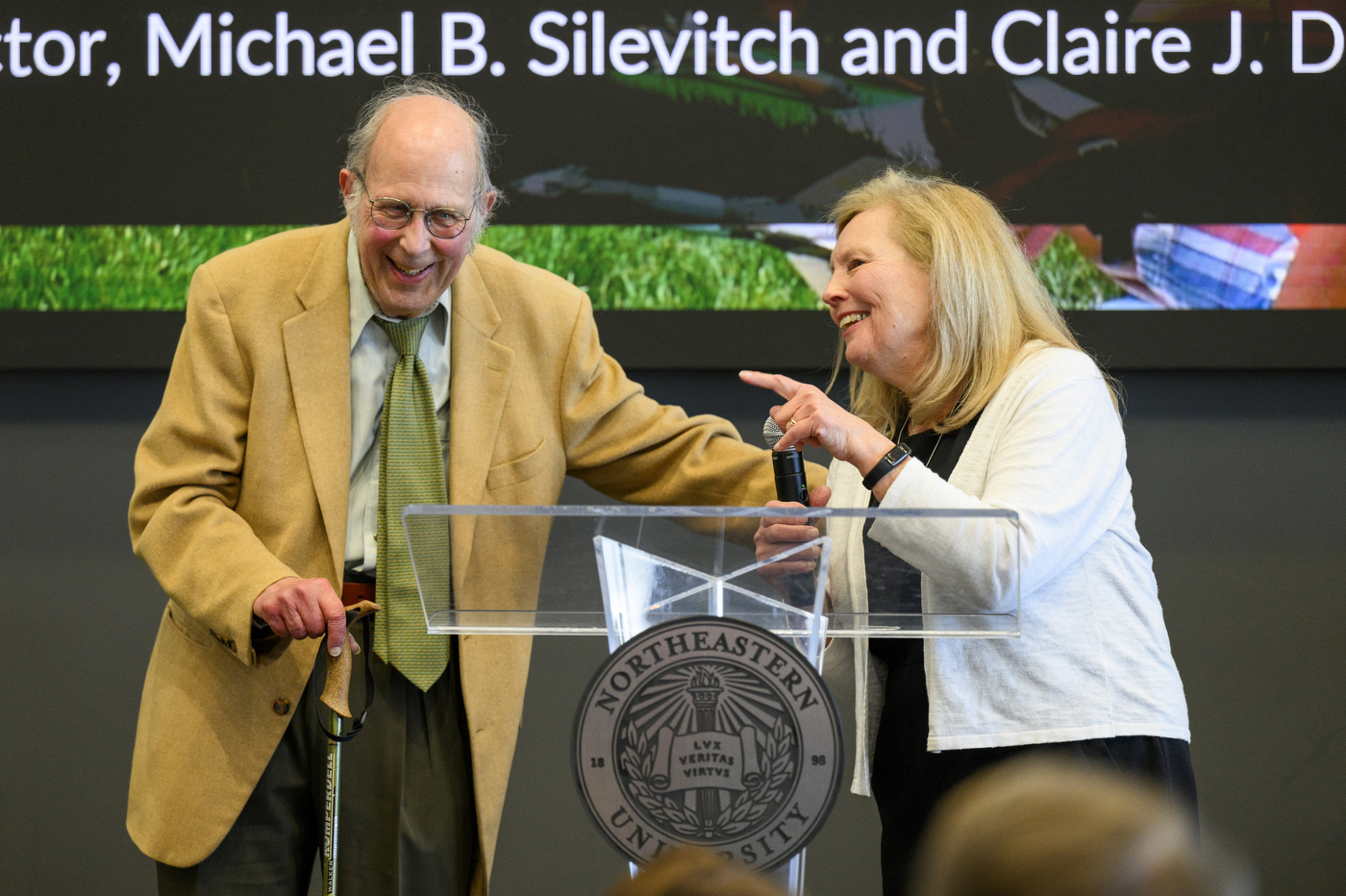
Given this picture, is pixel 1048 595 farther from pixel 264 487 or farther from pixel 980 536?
pixel 264 487

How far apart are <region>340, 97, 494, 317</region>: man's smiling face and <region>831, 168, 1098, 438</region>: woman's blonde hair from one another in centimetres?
63

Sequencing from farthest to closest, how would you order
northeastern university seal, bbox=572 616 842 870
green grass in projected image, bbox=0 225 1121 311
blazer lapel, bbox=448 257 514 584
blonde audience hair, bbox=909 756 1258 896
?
green grass in projected image, bbox=0 225 1121 311 < blazer lapel, bbox=448 257 514 584 < northeastern university seal, bbox=572 616 842 870 < blonde audience hair, bbox=909 756 1258 896

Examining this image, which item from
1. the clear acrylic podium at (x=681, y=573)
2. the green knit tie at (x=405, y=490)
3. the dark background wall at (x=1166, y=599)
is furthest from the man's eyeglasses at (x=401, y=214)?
the dark background wall at (x=1166, y=599)

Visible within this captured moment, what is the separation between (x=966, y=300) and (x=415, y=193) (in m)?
0.81

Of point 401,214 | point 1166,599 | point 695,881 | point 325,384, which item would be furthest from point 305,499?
point 1166,599

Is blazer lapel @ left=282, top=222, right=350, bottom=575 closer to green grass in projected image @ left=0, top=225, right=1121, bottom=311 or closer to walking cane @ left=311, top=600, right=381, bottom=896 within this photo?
walking cane @ left=311, top=600, right=381, bottom=896

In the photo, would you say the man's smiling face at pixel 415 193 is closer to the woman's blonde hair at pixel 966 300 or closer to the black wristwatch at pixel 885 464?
the woman's blonde hair at pixel 966 300

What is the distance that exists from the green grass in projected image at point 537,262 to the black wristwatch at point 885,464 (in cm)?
141

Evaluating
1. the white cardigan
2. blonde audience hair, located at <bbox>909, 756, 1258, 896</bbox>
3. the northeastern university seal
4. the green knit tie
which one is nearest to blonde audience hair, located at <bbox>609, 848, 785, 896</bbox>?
blonde audience hair, located at <bbox>909, 756, 1258, 896</bbox>

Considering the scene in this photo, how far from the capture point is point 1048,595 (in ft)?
5.29

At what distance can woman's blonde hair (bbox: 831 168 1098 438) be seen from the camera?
1.80 meters

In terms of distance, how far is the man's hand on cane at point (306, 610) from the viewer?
161cm

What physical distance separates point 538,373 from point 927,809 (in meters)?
0.93

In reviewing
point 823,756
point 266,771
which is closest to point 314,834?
point 266,771
